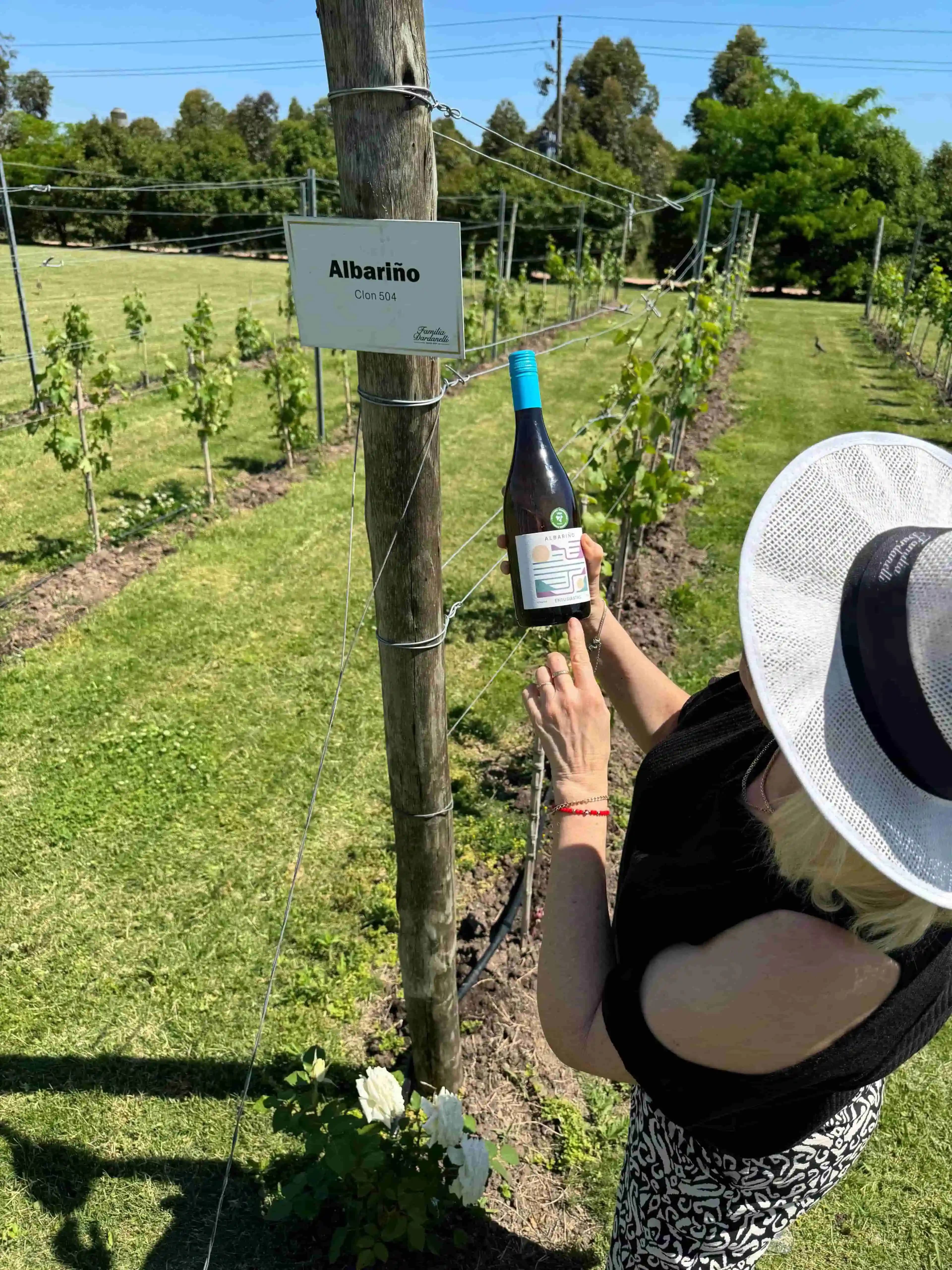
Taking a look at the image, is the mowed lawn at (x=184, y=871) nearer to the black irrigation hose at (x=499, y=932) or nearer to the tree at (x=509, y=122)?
the black irrigation hose at (x=499, y=932)

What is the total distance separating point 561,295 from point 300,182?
62.0 feet

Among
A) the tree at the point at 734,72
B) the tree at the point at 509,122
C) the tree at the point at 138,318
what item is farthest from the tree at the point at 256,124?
the tree at the point at 138,318

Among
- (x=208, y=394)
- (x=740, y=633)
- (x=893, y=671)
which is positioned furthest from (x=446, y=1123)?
(x=208, y=394)

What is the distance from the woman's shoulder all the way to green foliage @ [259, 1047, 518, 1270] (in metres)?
1.15

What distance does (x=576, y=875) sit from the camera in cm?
137

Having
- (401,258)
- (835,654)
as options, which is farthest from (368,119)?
(835,654)

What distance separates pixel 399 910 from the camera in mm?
2180

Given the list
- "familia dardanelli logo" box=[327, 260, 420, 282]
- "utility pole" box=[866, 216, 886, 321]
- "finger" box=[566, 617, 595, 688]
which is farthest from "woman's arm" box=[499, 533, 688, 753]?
"utility pole" box=[866, 216, 886, 321]

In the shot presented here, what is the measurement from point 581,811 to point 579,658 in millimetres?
256

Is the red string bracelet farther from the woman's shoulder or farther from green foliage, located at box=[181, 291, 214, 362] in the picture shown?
green foliage, located at box=[181, 291, 214, 362]

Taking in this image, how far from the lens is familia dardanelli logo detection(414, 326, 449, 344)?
143 centimetres

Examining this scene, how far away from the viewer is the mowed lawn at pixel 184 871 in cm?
250

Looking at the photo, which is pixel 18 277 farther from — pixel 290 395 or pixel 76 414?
pixel 76 414

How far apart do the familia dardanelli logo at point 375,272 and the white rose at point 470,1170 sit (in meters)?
2.00
